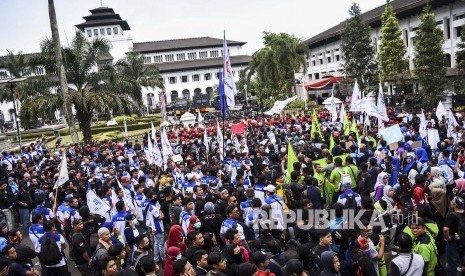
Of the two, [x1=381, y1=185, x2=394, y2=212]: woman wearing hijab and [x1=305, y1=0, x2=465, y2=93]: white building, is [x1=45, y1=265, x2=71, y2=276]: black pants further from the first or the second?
[x1=305, y1=0, x2=465, y2=93]: white building

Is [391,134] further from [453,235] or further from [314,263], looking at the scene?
[314,263]

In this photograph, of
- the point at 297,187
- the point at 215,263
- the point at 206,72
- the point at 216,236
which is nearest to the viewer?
the point at 215,263

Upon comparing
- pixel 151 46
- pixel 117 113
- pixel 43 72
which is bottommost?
pixel 117 113

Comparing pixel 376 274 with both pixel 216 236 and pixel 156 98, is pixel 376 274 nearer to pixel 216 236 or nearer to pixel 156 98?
pixel 216 236

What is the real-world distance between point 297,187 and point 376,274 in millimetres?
3085

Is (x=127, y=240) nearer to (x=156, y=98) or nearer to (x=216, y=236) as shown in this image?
(x=216, y=236)

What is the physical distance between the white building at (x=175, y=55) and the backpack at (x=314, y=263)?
6044 cm

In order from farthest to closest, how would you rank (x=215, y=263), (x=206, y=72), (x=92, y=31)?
(x=206, y=72) → (x=92, y=31) → (x=215, y=263)

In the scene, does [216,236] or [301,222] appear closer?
[301,222]

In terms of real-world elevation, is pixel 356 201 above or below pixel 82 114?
below

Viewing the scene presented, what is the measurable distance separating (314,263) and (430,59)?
24.0 meters

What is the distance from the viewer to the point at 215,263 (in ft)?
15.5

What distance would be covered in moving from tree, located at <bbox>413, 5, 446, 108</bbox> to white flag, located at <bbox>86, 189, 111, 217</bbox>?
22.4 m

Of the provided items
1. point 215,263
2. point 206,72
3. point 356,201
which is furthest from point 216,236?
point 206,72
